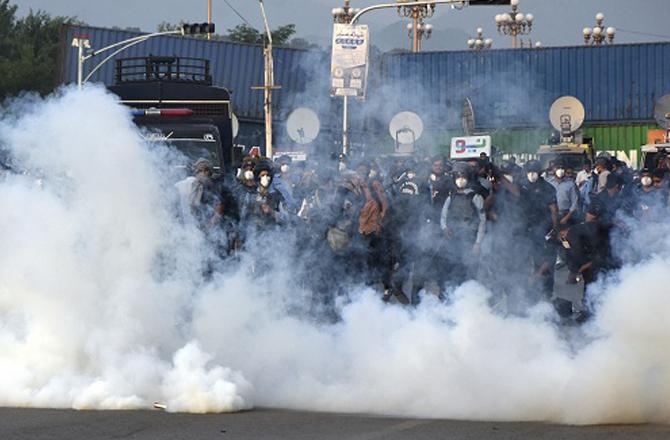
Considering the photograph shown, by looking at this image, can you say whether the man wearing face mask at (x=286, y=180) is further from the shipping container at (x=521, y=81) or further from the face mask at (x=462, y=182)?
the shipping container at (x=521, y=81)

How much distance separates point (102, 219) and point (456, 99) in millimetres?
10657

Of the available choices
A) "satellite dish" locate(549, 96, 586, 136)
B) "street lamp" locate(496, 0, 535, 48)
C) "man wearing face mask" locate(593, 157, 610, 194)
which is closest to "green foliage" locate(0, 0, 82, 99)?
"street lamp" locate(496, 0, 535, 48)

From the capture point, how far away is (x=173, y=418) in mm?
9367

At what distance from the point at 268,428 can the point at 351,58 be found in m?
10.6

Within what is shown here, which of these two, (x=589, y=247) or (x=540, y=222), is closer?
(x=589, y=247)

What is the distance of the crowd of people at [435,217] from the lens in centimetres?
1390

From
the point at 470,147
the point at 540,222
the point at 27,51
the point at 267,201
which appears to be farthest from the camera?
the point at 27,51

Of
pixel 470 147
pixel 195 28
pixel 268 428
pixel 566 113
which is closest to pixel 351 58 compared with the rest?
pixel 470 147

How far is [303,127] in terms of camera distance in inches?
870

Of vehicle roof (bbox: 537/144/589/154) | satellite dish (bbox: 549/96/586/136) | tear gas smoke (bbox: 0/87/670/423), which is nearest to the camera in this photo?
tear gas smoke (bbox: 0/87/670/423)

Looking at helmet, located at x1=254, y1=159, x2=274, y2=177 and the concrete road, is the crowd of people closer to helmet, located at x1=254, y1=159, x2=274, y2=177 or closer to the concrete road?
helmet, located at x1=254, y1=159, x2=274, y2=177

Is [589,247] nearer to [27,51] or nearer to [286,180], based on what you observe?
[286,180]

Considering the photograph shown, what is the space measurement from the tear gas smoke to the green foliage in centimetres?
5338

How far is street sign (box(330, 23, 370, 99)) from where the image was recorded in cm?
1877
